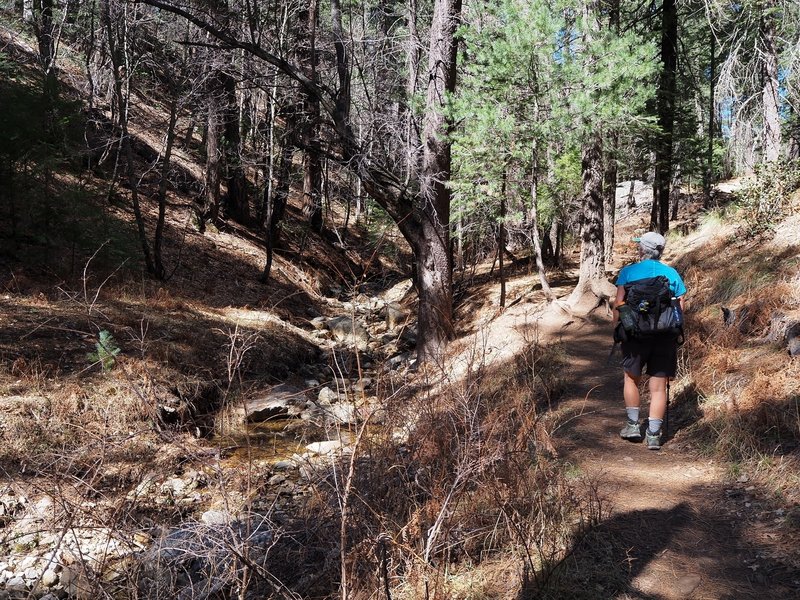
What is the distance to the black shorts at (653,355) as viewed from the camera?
5.28 m

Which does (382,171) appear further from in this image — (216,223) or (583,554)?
(216,223)

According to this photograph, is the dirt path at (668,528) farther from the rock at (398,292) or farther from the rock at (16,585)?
the rock at (398,292)

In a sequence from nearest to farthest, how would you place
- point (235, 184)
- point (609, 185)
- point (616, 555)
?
1. point (616, 555)
2. point (609, 185)
3. point (235, 184)

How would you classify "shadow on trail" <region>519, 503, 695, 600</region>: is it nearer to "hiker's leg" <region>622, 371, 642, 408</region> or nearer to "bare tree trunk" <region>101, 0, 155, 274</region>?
"hiker's leg" <region>622, 371, 642, 408</region>

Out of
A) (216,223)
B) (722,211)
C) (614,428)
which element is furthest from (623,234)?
(614,428)

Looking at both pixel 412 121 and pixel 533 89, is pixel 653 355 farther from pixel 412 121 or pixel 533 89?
pixel 533 89

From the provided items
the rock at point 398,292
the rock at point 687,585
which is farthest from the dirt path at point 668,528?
the rock at point 398,292

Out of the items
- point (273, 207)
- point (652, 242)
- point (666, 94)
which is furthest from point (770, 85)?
A: point (273, 207)

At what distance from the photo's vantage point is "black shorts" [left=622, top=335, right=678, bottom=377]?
17.3 feet

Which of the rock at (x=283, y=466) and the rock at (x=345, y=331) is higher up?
the rock at (x=283, y=466)

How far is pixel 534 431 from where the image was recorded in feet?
14.3

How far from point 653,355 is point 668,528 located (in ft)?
5.56

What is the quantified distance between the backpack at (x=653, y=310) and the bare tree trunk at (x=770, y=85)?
794 cm

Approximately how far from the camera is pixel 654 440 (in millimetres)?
5367
